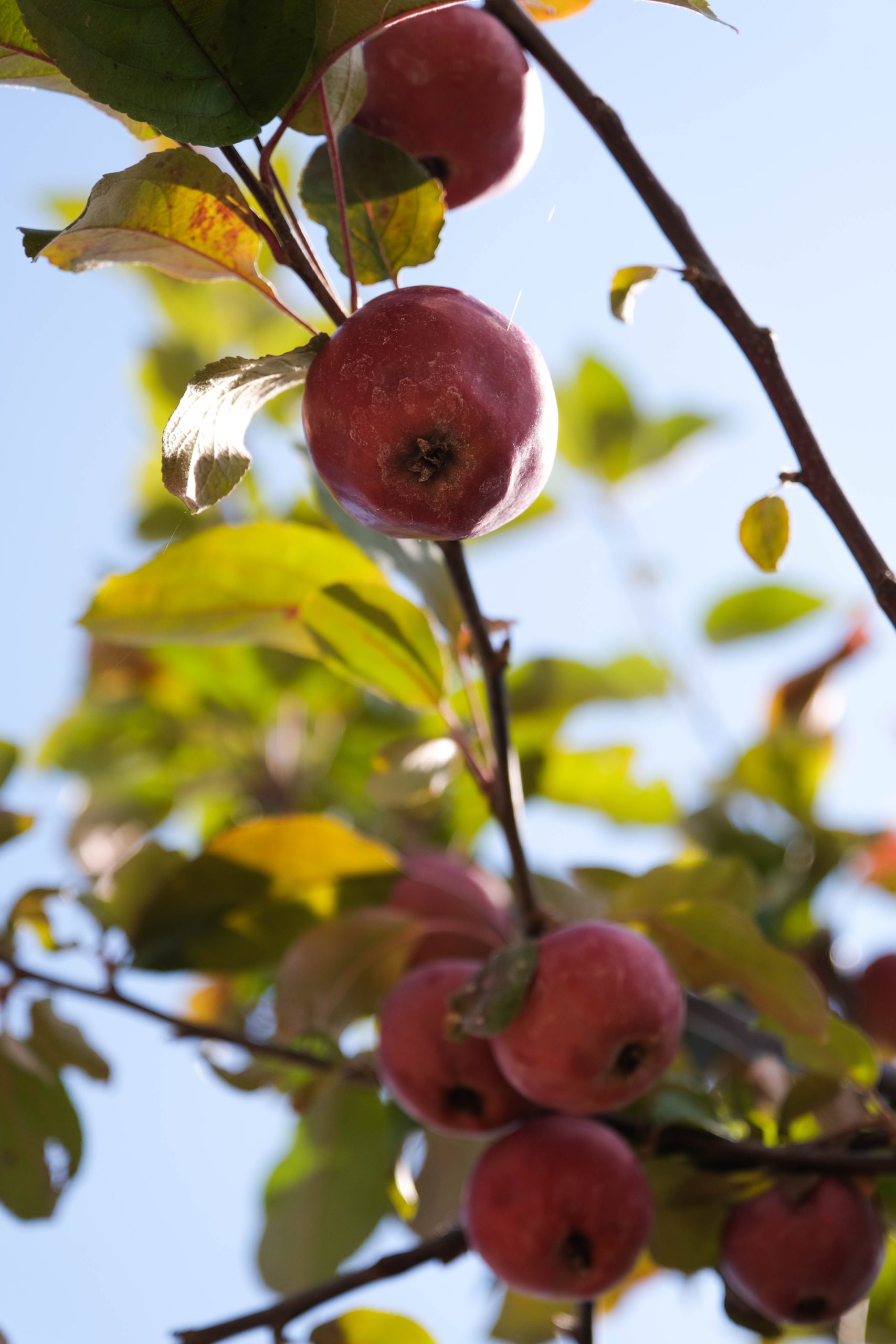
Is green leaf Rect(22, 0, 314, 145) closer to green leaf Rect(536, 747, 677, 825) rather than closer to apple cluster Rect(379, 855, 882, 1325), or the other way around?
apple cluster Rect(379, 855, 882, 1325)

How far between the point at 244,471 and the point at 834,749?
60.3 inches

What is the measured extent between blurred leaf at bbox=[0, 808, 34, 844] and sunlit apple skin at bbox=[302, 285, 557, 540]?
919 millimetres

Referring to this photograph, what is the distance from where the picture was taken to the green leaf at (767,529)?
854 mm

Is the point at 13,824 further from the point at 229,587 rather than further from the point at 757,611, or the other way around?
the point at 757,611

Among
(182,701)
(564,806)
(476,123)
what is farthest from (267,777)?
(476,123)

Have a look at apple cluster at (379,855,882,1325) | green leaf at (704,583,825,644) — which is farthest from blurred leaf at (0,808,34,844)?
green leaf at (704,583,825,644)

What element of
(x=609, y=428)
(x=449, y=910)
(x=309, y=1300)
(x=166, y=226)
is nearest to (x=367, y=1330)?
(x=309, y=1300)

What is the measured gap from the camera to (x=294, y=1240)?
145cm

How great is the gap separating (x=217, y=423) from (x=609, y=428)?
1.84 meters

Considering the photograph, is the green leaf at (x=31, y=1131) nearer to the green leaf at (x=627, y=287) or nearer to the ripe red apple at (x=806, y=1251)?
the ripe red apple at (x=806, y=1251)

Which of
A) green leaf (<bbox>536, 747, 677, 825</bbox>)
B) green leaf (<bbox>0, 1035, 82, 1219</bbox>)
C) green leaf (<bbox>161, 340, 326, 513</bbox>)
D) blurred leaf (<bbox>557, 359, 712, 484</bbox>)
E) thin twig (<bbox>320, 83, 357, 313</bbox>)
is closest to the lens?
green leaf (<bbox>161, 340, 326, 513</bbox>)

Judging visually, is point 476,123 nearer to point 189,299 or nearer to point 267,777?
point 267,777

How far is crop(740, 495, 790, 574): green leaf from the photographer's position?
0.85 meters

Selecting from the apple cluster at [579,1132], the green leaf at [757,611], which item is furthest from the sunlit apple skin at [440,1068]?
the green leaf at [757,611]
